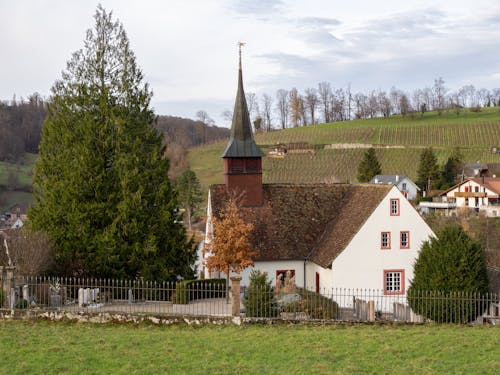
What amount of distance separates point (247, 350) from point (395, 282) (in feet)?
53.0

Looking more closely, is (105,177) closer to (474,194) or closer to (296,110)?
(474,194)

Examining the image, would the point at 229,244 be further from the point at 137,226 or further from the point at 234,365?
the point at 234,365

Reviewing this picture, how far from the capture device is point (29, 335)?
16.7 metres

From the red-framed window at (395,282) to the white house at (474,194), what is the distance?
50065 millimetres


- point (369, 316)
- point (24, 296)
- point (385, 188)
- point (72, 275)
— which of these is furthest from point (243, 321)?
point (385, 188)

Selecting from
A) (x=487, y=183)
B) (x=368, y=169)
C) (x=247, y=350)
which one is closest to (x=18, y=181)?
(x=368, y=169)

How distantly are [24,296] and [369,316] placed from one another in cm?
1206

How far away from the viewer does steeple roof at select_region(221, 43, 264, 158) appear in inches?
1284

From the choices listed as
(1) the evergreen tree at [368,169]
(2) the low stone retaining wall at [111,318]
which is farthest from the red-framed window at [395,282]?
(1) the evergreen tree at [368,169]

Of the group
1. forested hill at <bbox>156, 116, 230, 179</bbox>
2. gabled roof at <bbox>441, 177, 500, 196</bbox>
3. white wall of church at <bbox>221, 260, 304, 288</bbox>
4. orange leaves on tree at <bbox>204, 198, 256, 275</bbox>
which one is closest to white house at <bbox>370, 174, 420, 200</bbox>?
gabled roof at <bbox>441, 177, 500, 196</bbox>

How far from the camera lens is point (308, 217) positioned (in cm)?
3225

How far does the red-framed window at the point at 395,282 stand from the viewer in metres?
29.2

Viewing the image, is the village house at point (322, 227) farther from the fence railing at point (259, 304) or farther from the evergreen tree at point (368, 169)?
the evergreen tree at point (368, 169)

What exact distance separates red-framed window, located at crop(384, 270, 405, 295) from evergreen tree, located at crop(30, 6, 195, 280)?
1015cm
